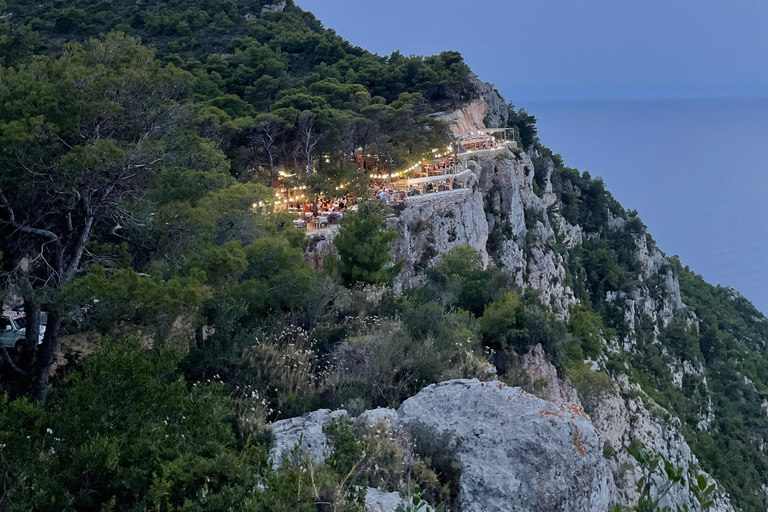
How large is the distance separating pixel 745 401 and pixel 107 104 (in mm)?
46054

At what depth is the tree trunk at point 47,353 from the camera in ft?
32.9

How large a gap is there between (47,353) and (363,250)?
378 inches

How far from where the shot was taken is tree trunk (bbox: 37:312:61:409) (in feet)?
32.9

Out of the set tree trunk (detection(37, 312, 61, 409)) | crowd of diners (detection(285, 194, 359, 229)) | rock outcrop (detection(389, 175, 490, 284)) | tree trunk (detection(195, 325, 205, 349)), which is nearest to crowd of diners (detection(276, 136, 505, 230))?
crowd of diners (detection(285, 194, 359, 229))

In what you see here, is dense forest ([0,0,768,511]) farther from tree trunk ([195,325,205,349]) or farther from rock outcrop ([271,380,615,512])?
rock outcrop ([271,380,615,512])

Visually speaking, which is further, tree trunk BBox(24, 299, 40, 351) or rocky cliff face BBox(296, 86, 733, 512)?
tree trunk BBox(24, 299, 40, 351)

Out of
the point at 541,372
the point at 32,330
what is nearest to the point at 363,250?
the point at 541,372

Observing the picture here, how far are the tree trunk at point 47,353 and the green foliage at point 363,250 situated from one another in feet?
29.8

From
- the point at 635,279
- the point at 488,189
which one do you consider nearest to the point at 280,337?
the point at 488,189

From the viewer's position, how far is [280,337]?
1178cm

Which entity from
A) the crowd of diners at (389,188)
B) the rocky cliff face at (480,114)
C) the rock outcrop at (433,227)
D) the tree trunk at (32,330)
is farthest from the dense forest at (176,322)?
the rocky cliff face at (480,114)

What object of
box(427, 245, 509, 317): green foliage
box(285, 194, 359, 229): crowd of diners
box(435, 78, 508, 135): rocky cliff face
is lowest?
box(427, 245, 509, 317): green foliage

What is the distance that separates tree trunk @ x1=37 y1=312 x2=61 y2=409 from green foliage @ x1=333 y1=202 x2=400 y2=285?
907 cm

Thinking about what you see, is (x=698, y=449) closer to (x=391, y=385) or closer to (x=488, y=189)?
(x=488, y=189)
